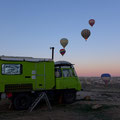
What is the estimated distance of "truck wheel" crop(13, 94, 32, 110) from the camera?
1208 cm

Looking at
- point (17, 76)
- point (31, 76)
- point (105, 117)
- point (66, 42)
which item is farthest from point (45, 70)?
point (66, 42)

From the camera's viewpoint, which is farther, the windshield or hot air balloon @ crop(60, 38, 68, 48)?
hot air balloon @ crop(60, 38, 68, 48)

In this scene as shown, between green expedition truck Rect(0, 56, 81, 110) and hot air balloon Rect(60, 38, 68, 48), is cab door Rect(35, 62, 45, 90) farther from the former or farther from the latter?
hot air balloon Rect(60, 38, 68, 48)

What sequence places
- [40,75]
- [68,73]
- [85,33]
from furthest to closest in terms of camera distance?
[85,33], [68,73], [40,75]

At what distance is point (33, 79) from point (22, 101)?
1631 millimetres

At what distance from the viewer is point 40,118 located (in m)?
9.66

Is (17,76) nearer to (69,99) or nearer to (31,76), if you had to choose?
(31,76)

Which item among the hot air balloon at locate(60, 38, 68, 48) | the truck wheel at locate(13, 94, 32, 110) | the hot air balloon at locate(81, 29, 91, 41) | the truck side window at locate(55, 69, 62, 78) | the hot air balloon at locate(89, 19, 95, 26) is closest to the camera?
the truck wheel at locate(13, 94, 32, 110)

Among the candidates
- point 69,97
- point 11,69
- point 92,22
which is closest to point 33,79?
point 11,69

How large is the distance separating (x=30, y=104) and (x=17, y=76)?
7.15ft

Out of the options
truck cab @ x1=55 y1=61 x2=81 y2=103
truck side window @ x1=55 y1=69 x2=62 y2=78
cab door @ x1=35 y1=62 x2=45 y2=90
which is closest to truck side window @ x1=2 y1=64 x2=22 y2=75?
cab door @ x1=35 y1=62 x2=45 y2=90

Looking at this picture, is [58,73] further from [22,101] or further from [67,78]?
[22,101]

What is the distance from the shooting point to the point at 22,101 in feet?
40.5

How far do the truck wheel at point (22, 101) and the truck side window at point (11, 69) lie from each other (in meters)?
1.58
